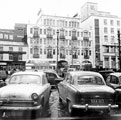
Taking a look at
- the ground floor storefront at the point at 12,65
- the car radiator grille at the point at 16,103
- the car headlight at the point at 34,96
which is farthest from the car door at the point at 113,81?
the ground floor storefront at the point at 12,65

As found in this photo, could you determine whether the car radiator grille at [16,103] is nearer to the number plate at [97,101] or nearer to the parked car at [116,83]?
the number plate at [97,101]

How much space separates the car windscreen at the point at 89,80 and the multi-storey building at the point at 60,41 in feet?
138

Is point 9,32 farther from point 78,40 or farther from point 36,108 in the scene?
point 36,108

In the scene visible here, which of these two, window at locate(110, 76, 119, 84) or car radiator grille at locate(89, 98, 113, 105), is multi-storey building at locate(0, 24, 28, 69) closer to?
window at locate(110, 76, 119, 84)

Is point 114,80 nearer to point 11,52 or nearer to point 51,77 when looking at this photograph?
point 51,77

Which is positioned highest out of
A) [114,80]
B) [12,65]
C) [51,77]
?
[12,65]

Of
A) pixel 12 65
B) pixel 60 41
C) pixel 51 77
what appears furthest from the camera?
pixel 60 41

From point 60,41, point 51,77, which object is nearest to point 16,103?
point 51,77

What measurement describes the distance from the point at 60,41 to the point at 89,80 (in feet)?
155

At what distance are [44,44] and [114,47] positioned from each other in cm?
2279

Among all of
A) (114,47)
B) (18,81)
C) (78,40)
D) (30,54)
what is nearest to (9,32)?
(30,54)

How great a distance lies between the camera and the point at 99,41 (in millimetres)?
57875

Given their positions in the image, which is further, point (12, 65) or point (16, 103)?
point (12, 65)

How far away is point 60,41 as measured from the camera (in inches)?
2132
